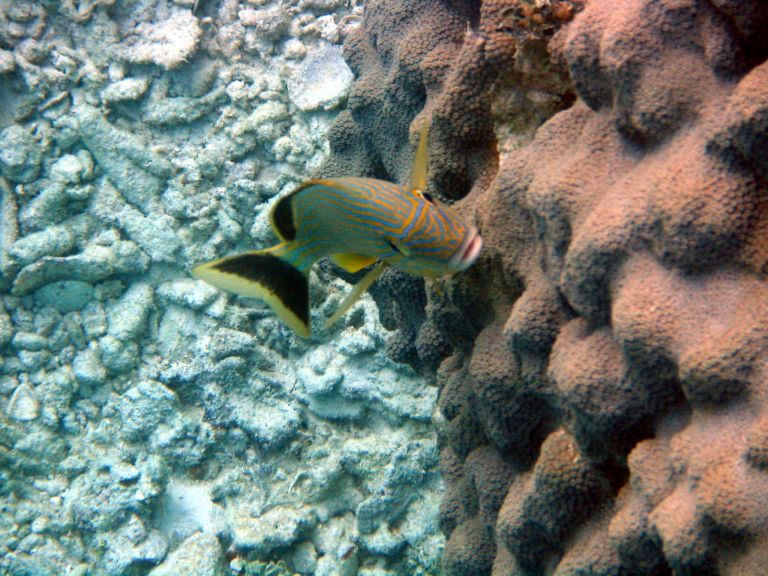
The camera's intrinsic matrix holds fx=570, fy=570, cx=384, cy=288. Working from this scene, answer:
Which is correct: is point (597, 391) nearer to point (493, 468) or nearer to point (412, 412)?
point (493, 468)

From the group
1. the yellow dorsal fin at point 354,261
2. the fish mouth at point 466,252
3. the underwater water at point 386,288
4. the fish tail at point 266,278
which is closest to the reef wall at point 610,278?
the underwater water at point 386,288

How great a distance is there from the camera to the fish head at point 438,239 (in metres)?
1.68

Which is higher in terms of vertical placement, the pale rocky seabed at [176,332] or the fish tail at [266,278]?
the fish tail at [266,278]

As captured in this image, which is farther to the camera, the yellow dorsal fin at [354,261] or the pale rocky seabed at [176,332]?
the pale rocky seabed at [176,332]

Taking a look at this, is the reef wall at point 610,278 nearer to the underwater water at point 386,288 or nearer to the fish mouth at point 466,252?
the underwater water at point 386,288

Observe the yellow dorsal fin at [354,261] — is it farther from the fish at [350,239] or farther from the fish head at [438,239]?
the fish head at [438,239]

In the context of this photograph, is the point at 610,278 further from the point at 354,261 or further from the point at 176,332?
the point at 176,332

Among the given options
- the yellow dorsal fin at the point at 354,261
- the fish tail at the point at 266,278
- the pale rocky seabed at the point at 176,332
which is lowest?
the pale rocky seabed at the point at 176,332

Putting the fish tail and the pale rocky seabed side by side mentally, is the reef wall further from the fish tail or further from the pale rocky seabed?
the pale rocky seabed

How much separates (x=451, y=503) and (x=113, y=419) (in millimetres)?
3154

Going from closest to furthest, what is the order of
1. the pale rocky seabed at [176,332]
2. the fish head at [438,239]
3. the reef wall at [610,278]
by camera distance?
the reef wall at [610,278], the fish head at [438,239], the pale rocky seabed at [176,332]

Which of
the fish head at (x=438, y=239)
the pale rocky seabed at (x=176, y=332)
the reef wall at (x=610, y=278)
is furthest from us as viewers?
the pale rocky seabed at (x=176, y=332)

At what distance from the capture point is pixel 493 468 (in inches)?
95.1

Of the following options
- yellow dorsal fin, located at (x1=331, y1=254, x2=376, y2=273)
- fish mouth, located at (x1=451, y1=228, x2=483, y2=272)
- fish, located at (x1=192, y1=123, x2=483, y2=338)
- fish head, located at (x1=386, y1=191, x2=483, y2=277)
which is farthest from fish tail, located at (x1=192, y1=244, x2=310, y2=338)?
fish mouth, located at (x1=451, y1=228, x2=483, y2=272)
